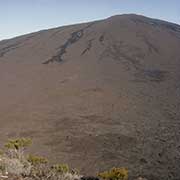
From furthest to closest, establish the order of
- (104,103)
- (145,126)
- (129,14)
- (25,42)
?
(129,14), (25,42), (104,103), (145,126)

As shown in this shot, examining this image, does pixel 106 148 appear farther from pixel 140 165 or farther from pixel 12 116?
pixel 12 116

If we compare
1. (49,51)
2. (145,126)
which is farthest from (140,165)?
(49,51)

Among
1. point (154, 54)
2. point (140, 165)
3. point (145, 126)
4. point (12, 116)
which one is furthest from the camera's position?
point (154, 54)

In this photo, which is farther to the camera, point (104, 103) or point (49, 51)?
point (49, 51)

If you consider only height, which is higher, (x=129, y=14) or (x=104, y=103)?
(x=129, y=14)

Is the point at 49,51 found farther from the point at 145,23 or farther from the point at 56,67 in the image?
the point at 145,23

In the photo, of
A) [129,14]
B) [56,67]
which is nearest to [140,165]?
[56,67]
